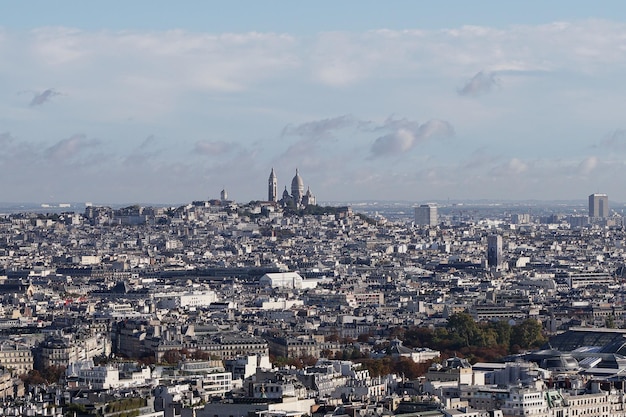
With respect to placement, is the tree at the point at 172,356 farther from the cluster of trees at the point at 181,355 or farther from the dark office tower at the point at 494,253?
the dark office tower at the point at 494,253

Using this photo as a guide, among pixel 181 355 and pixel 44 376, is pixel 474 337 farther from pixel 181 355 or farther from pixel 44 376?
pixel 44 376

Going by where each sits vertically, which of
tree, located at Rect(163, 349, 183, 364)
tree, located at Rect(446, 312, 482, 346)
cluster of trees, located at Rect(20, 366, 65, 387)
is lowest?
cluster of trees, located at Rect(20, 366, 65, 387)

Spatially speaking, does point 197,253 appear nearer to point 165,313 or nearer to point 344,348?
point 165,313

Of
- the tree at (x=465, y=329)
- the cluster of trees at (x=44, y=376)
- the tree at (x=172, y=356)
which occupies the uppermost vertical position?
the tree at (x=465, y=329)

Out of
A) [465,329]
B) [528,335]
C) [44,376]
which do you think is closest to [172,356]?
[44,376]

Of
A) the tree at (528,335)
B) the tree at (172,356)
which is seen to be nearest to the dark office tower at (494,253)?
the tree at (528,335)

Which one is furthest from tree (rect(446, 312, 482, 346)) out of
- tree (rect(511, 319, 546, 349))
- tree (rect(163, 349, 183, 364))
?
tree (rect(163, 349, 183, 364))

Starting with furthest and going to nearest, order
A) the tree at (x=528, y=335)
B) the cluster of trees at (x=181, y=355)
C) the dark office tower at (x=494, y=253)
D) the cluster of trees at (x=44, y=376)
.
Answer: the dark office tower at (x=494, y=253) → the tree at (x=528, y=335) → the cluster of trees at (x=181, y=355) → the cluster of trees at (x=44, y=376)

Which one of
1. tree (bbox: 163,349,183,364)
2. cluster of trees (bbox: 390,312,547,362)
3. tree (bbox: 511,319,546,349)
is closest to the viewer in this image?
tree (bbox: 163,349,183,364)

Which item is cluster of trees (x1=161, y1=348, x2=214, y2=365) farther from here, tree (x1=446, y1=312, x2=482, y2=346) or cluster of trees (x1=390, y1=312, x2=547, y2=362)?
tree (x1=446, y1=312, x2=482, y2=346)

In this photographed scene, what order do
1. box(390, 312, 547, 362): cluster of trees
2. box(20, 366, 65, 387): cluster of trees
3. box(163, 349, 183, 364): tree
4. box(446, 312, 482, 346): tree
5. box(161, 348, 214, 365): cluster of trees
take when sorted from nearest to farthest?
box(20, 366, 65, 387): cluster of trees < box(161, 348, 214, 365): cluster of trees < box(163, 349, 183, 364): tree < box(390, 312, 547, 362): cluster of trees < box(446, 312, 482, 346): tree

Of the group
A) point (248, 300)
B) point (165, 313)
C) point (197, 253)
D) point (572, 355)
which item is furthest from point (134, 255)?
point (572, 355)
